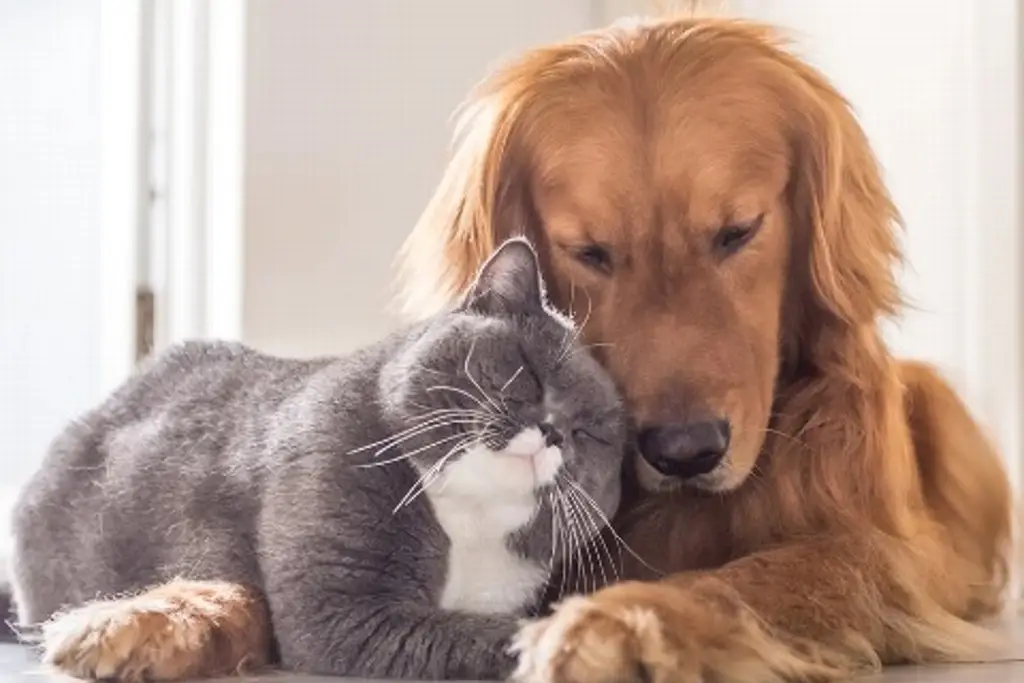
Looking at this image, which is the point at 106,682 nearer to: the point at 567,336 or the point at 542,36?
the point at 567,336

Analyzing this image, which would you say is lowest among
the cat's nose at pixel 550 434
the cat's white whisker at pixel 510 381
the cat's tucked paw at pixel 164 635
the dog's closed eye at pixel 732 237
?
the cat's tucked paw at pixel 164 635

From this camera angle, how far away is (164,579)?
58.4 inches

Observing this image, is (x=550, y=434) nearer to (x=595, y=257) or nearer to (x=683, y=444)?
(x=683, y=444)

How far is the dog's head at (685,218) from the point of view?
148 cm

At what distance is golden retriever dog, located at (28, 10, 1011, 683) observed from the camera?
145 cm

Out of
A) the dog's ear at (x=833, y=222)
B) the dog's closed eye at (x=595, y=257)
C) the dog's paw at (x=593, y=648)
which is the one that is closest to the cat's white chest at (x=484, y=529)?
the dog's paw at (x=593, y=648)

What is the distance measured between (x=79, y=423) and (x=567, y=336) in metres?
0.59

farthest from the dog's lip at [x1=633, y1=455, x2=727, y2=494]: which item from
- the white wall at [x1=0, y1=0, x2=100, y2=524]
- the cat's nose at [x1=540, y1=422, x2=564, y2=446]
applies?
the white wall at [x1=0, y1=0, x2=100, y2=524]

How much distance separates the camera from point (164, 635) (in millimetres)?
1334

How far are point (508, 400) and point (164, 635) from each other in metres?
0.36

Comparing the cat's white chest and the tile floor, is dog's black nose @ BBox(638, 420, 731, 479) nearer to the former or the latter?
the cat's white chest

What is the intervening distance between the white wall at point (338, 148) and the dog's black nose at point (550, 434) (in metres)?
1.17

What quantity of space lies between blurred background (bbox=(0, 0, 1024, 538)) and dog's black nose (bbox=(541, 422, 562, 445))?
1133 millimetres

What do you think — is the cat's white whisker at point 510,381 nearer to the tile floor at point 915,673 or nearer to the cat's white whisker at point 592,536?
the cat's white whisker at point 592,536
